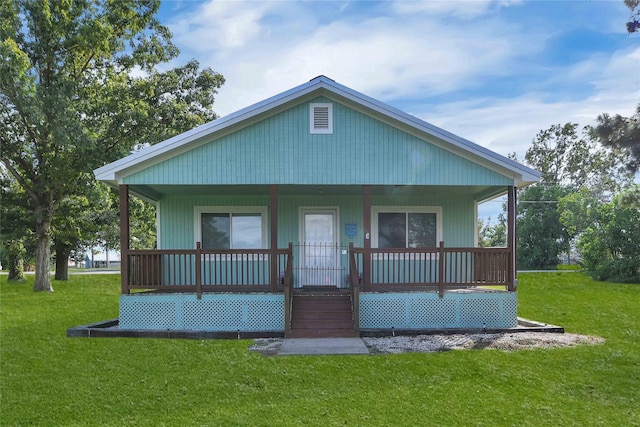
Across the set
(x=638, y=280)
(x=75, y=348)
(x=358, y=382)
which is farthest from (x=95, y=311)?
(x=638, y=280)

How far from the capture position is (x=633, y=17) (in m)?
9.80

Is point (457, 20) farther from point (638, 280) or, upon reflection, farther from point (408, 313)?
point (638, 280)

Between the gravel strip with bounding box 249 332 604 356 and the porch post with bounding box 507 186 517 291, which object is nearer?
the gravel strip with bounding box 249 332 604 356

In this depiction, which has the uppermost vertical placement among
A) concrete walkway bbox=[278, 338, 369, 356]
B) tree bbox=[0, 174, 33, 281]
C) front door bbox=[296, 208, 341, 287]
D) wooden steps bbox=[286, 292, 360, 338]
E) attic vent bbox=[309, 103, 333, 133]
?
attic vent bbox=[309, 103, 333, 133]

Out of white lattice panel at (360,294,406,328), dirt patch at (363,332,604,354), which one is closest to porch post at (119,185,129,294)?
white lattice panel at (360,294,406,328)

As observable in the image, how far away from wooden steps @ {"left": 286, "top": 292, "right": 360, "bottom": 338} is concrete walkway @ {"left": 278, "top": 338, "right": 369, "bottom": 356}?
0.86ft

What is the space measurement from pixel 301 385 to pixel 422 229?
768cm

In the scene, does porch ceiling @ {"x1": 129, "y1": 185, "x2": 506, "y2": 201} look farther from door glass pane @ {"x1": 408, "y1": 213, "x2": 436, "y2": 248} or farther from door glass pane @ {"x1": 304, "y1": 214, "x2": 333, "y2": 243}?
door glass pane @ {"x1": 408, "y1": 213, "x2": 436, "y2": 248}

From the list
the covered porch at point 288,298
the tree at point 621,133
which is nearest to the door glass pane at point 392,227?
the covered porch at point 288,298

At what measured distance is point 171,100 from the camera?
2103 centimetres

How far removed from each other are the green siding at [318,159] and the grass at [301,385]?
139 inches

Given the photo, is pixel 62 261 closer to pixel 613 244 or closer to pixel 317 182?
pixel 317 182

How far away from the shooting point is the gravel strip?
828cm

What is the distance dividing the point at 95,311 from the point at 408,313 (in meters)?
9.41
